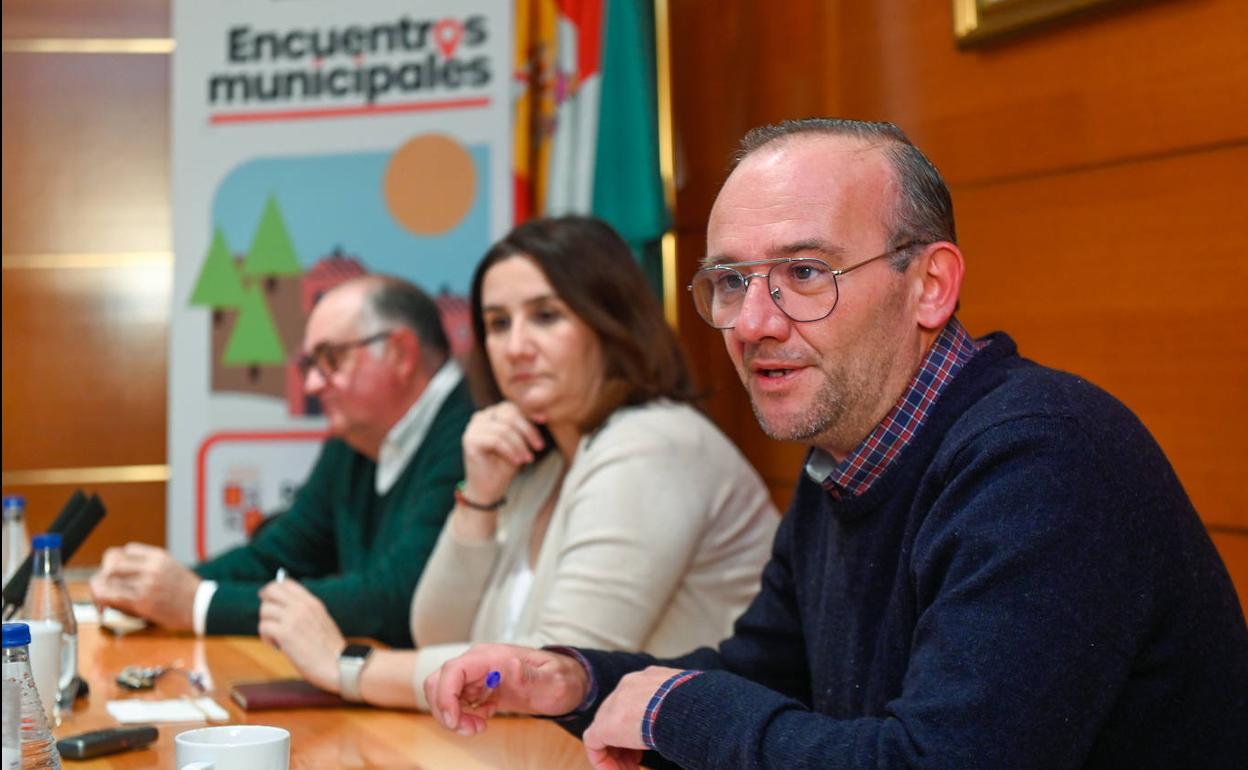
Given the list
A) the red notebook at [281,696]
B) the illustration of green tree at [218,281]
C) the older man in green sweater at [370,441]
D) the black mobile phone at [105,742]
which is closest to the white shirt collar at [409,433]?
the older man in green sweater at [370,441]

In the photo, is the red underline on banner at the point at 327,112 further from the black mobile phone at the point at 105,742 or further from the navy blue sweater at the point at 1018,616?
the navy blue sweater at the point at 1018,616

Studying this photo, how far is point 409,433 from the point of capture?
10.1ft

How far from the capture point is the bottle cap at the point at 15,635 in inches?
40.9

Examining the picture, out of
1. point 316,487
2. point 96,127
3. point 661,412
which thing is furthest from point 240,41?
→ point 661,412

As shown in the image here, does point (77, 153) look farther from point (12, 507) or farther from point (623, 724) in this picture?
point (623, 724)

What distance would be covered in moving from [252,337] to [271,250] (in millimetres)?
241

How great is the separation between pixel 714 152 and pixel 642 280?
1.34 m

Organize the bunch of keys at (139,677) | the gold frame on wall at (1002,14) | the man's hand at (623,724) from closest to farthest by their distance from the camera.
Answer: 1. the man's hand at (623,724)
2. the bunch of keys at (139,677)
3. the gold frame on wall at (1002,14)

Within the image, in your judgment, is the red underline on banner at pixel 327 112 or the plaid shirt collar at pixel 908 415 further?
the red underline on banner at pixel 327 112

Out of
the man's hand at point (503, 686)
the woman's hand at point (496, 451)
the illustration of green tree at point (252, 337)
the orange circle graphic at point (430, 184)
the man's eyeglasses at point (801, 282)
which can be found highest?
the orange circle graphic at point (430, 184)

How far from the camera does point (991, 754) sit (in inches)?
43.0

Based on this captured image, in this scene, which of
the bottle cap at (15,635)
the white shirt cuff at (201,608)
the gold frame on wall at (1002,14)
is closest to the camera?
the bottle cap at (15,635)

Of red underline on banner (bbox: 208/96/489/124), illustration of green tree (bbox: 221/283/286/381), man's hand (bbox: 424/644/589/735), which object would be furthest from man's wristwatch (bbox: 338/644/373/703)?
red underline on banner (bbox: 208/96/489/124)

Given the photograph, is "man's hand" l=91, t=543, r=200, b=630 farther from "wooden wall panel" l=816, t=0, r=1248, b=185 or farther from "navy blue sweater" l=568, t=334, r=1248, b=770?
"wooden wall panel" l=816, t=0, r=1248, b=185
